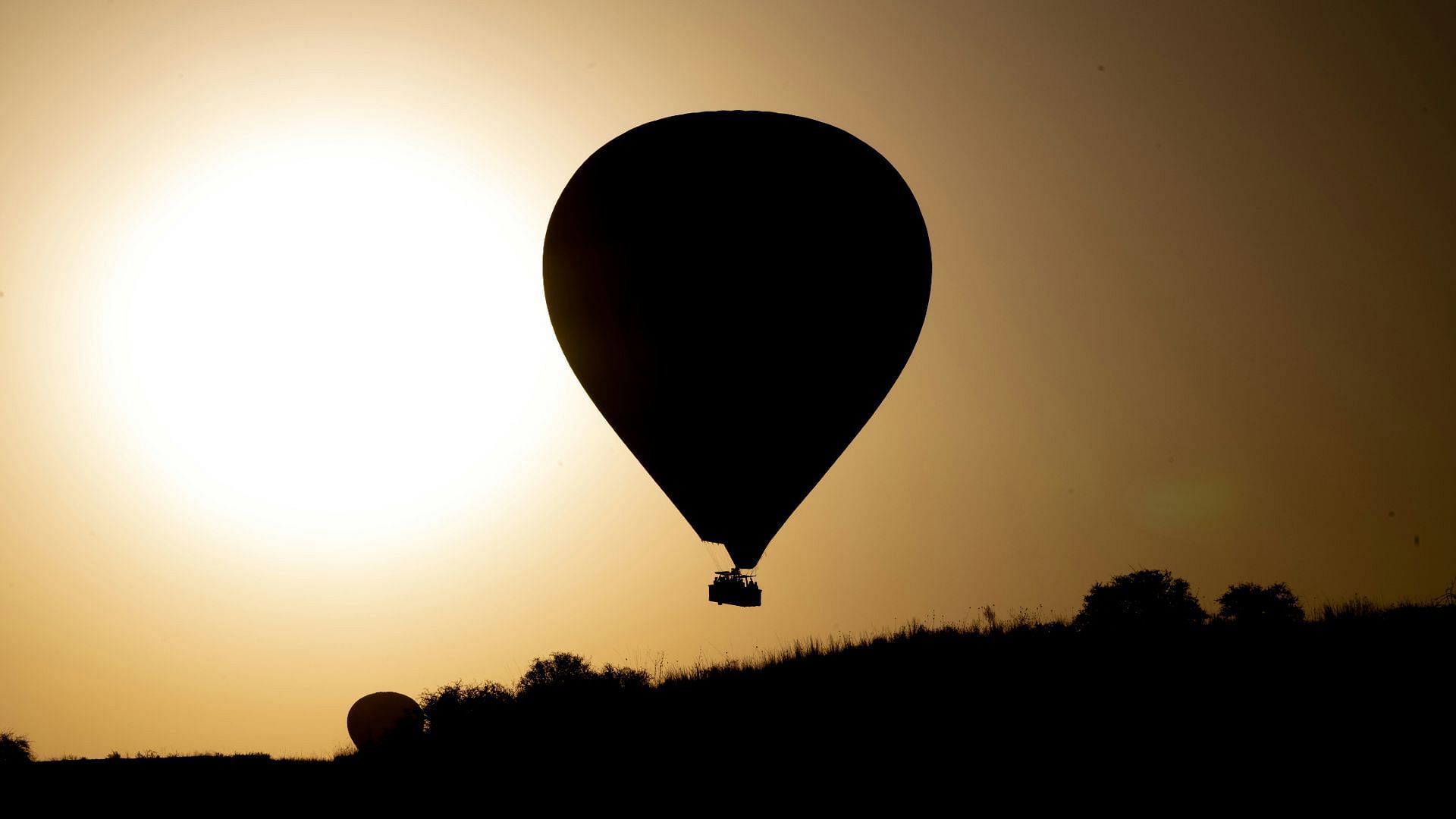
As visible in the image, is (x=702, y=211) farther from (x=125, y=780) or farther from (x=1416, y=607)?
(x=125, y=780)

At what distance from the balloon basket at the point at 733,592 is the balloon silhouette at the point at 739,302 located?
764 mm

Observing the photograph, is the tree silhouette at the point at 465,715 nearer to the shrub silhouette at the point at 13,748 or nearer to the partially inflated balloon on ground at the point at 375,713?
the partially inflated balloon on ground at the point at 375,713

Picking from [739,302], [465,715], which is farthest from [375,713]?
[739,302]

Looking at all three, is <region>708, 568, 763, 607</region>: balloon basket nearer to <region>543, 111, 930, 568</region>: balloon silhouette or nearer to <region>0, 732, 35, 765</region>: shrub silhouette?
<region>543, 111, 930, 568</region>: balloon silhouette

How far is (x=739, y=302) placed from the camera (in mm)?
25109

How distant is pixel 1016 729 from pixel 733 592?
31.7 feet

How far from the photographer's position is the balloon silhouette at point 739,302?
24.8 m

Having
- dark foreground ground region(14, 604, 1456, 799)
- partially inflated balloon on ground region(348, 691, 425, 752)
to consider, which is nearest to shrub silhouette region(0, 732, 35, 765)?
partially inflated balloon on ground region(348, 691, 425, 752)

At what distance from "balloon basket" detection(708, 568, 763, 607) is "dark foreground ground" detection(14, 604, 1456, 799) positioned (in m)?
1.72

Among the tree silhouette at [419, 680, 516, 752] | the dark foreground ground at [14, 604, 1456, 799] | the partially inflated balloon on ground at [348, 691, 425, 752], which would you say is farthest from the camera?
the partially inflated balloon on ground at [348, 691, 425, 752]

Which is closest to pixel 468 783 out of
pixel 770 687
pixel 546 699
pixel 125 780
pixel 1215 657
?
pixel 770 687

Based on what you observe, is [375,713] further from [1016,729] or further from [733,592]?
[1016,729]

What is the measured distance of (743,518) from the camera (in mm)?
24297

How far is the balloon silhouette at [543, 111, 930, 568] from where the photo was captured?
24.8 metres
